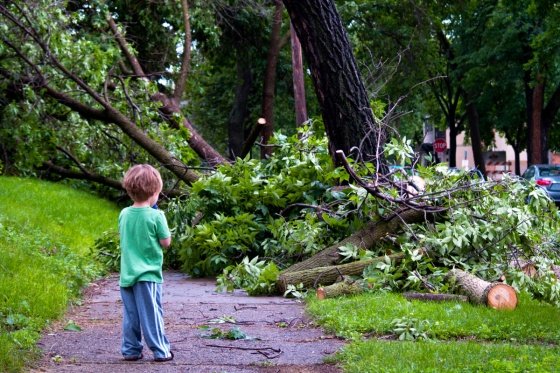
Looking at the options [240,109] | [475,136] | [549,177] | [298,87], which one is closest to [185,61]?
[298,87]

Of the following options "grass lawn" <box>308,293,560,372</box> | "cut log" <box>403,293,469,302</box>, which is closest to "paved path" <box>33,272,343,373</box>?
"grass lawn" <box>308,293,560,372</box>

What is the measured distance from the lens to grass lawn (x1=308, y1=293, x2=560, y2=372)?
205 inches

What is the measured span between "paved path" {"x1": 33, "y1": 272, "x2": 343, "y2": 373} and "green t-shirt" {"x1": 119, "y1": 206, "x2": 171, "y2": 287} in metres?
0.57

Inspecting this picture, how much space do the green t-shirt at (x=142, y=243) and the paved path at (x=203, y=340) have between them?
565 mm

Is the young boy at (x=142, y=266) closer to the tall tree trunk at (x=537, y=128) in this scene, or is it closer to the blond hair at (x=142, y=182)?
the blond hair at (x=142, y=182)

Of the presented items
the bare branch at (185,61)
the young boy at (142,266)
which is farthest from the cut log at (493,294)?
the bare branch at (185,61)

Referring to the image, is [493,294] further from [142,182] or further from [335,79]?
[335,79]

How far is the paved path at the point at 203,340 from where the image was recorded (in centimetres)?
560

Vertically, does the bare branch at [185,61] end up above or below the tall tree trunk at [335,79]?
above

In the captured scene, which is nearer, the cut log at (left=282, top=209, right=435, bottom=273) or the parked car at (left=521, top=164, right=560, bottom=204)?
the cut log at (left=282, top=209, right=435, bottom=273)

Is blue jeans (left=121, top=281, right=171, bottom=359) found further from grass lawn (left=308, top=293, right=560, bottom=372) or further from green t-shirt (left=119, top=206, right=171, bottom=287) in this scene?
grass lawn (left=308, top=293, right=560, bottom=372)

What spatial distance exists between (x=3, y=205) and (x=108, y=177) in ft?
14.9

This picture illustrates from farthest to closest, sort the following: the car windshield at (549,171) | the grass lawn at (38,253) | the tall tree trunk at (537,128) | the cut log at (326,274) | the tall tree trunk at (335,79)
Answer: the tall tree trunk at (537,128)
the car windshield at (549,171)
the tall tree trunk at (335,79)
the cut log at (326,274)
the grass lawn at (38,253)

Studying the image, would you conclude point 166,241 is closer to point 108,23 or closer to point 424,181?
point 424,181
